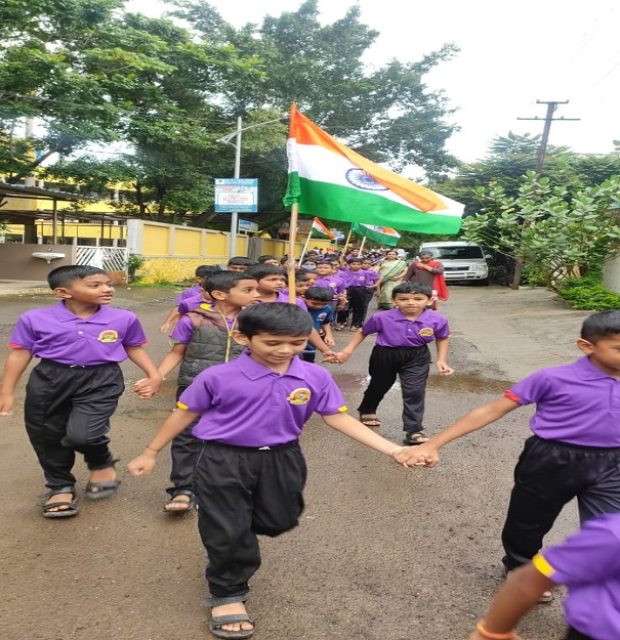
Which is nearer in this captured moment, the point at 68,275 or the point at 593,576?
the point at 593,576

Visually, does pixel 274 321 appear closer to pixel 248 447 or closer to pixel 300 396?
pixel 300 396

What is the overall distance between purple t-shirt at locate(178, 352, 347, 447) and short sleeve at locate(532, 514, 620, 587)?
1160 mm

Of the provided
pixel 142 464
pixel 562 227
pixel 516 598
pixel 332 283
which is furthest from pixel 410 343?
pixel 562 227

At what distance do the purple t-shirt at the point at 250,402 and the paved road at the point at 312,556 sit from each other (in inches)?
31.3

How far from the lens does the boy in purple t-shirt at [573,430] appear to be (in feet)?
7.92

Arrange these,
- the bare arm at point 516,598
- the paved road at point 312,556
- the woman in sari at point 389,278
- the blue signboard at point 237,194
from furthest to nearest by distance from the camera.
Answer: the blue signboard at point 237,194
the woman in sari at point 389,278
the paved road at point 312,556
the bare arm at point 516,598

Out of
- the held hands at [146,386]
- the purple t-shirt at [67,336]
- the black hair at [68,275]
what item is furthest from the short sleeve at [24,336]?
the held hands at [146,386]

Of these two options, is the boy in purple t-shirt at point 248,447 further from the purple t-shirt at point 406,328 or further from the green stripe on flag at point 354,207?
the green stripe on flag at point 354,207

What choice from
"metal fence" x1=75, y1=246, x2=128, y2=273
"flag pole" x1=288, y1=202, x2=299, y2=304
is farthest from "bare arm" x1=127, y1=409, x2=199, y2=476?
"metal fence" x1=75, y1=246, x2=128, y2=273

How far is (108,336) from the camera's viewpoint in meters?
3.38

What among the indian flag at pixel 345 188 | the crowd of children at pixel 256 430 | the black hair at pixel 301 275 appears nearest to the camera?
the crowd of children at pixel 256 430

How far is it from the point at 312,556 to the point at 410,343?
88.0 inches

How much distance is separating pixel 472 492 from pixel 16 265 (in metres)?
18.3

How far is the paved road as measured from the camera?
2430 millimetres
